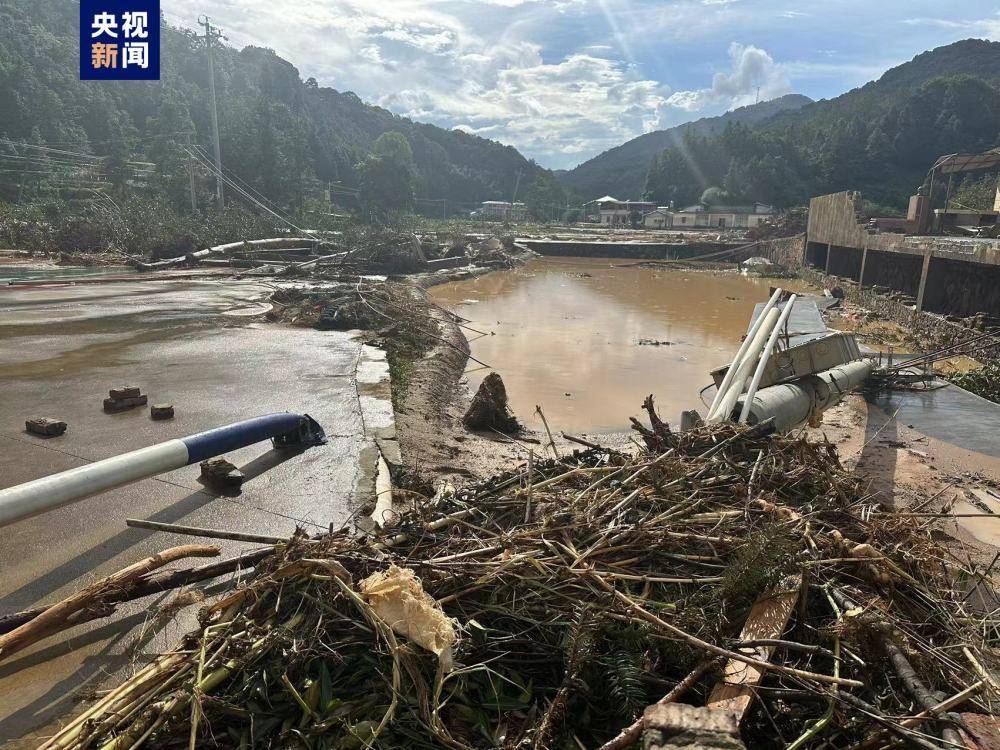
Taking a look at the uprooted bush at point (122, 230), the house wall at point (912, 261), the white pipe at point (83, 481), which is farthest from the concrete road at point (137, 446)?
the uprooted bush at point (122, 230)

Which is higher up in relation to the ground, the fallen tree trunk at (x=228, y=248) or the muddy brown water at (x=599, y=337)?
the fallen tree trunk at (x=228, y=248)

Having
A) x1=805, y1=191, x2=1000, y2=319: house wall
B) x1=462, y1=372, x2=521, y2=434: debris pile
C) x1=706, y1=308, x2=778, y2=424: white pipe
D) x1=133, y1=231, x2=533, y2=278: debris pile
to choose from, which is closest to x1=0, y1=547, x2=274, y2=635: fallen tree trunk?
x1=706, y1=308, x2=778, y2=424: white pipe

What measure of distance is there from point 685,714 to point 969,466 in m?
7.33

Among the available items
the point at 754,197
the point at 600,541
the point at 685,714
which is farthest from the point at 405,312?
the point at 754,197

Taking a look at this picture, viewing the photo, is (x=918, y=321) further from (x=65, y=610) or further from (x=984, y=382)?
(x=65, y=610)

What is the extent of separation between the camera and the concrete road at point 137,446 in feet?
9.84

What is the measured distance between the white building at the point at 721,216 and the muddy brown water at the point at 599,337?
39.4 m

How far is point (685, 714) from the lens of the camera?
204cm

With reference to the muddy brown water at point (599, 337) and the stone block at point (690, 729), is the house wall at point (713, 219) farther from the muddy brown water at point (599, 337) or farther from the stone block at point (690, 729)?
the stone block at point (690, 729)

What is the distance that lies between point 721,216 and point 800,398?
231 ft

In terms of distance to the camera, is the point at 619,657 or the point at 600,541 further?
the point at 600,541

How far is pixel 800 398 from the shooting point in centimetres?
641

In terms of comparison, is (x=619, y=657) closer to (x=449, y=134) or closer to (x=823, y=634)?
(x=823, y=634)

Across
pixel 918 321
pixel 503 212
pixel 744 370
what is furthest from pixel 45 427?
pixel 503 212
